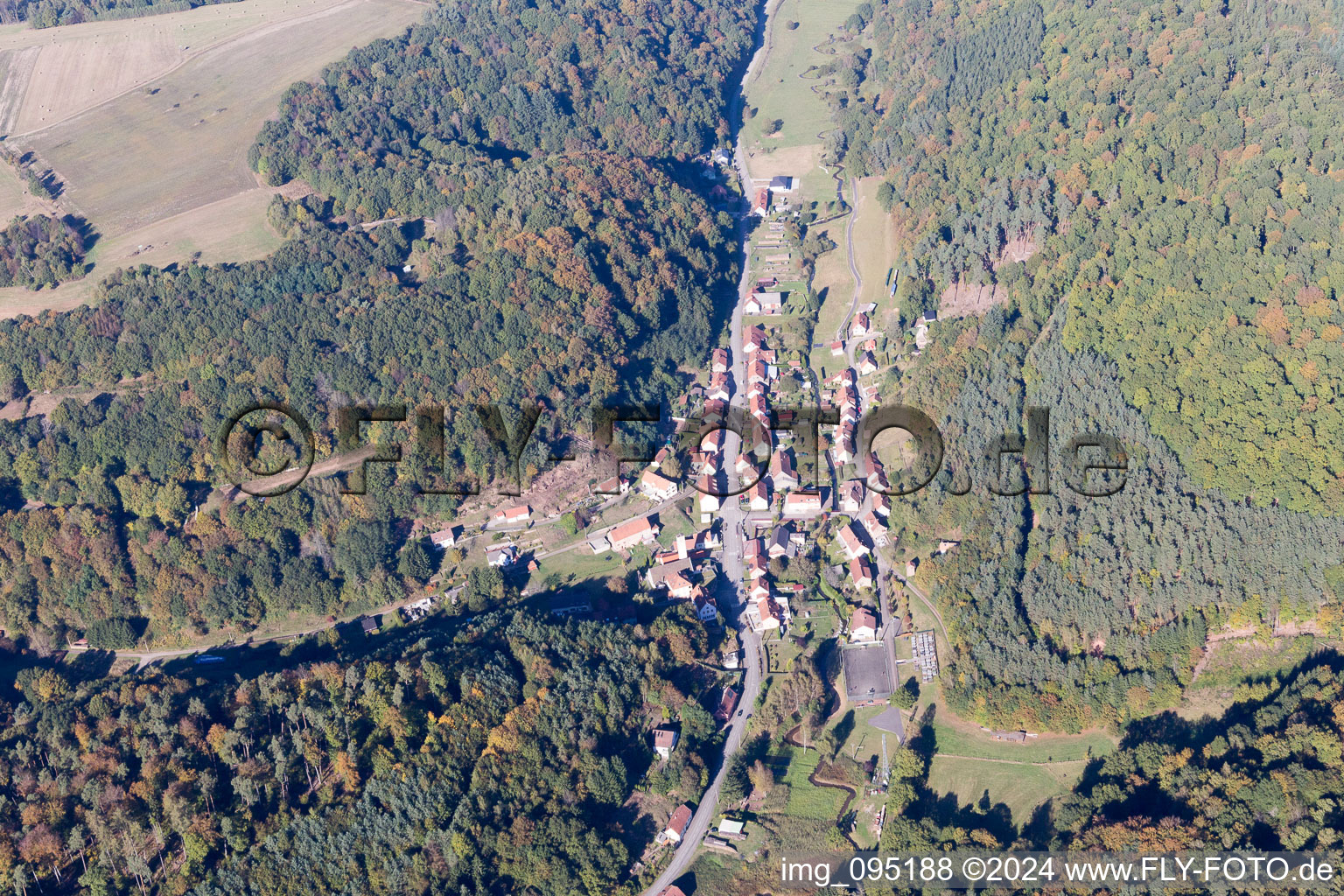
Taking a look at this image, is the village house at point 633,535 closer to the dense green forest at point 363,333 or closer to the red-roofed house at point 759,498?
the red-roofed house at point 759,498

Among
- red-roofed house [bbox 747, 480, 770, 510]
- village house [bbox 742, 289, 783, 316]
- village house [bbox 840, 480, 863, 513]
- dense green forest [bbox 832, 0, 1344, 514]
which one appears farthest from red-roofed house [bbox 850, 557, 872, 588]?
village house [bbox 742, 289, 783, 316]

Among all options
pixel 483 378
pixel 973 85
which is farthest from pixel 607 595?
pixel 973 85

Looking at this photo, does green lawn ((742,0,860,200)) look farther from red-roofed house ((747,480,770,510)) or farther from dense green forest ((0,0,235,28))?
dense green forest ((0,0,235,28))

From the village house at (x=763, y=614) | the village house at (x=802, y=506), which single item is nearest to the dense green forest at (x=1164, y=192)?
the village house at (x=802, y=506)

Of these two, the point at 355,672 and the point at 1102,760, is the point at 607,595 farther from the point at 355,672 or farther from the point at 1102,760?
the point at 1102,760

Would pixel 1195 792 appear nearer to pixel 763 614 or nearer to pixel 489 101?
pixel 763 614

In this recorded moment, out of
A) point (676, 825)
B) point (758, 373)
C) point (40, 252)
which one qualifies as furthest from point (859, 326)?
point (40, 252)
